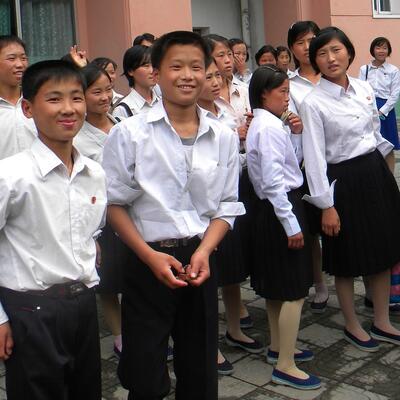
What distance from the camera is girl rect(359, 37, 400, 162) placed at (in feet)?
28.7

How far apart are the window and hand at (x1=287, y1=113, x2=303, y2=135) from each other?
5.67 m

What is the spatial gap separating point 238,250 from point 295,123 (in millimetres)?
745

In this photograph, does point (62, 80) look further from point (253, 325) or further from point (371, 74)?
point (371, 74)

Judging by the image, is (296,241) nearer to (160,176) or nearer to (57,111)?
(160,176)

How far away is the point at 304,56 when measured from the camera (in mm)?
4457

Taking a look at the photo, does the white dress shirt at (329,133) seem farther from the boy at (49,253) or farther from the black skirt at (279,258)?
the boy at (49,253)

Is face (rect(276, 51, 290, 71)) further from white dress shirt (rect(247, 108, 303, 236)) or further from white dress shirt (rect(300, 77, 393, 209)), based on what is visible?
white dress shirt (rect(247, 108, 303, 236))

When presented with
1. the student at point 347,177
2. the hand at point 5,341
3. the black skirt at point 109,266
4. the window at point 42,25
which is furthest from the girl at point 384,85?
the hand at point 5,341

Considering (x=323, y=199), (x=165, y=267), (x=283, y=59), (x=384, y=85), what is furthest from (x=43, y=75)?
(x=384, y=85)

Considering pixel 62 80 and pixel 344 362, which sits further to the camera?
pixel 344 362

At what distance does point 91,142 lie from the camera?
3637 mm

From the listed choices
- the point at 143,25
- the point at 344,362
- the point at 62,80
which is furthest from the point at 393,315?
the point at 143,25

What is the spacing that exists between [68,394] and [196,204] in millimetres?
845

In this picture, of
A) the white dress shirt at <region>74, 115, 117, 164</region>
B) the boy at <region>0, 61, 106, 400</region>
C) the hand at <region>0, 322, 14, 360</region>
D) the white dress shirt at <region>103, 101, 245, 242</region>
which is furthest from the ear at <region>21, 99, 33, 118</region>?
the white dress shirt at <region>74, 115, 117, 164</region>
